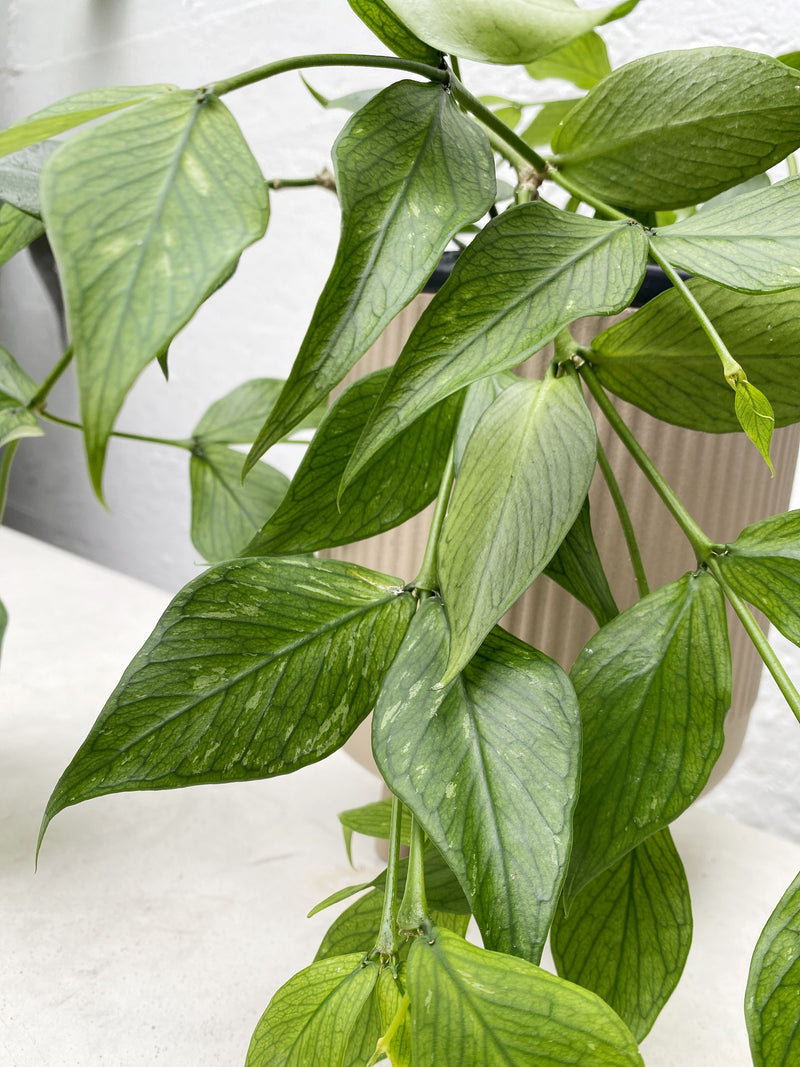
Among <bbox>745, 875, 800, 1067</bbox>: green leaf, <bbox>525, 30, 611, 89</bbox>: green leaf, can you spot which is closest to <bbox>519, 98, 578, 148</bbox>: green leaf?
<bbox>525, 30, 611, 89</bbox>: green leaf

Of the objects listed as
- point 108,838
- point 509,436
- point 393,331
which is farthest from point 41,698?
point 509,436

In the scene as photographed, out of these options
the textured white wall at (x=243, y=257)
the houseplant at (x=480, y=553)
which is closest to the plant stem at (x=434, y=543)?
the houseplant at (x=480, y=553)

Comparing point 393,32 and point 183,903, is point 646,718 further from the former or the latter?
point 183,903

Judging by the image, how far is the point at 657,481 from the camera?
→ 0.86ft

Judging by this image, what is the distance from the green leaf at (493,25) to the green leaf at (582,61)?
0.21m

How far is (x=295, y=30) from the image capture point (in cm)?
87

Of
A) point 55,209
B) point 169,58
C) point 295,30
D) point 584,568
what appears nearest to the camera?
point 55,209

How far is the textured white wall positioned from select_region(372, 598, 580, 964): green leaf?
1.67 ft

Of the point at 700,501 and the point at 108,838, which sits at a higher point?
the point at 700,501

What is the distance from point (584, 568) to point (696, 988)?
23 centimetres

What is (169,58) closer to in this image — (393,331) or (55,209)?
(393,331)

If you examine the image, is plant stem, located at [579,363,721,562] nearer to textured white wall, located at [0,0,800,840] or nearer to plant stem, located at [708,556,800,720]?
plant stem, located at [708,556,800,720]

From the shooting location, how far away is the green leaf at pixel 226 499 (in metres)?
0.44

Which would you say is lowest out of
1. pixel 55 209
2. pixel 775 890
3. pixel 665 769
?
pixel 775 890
